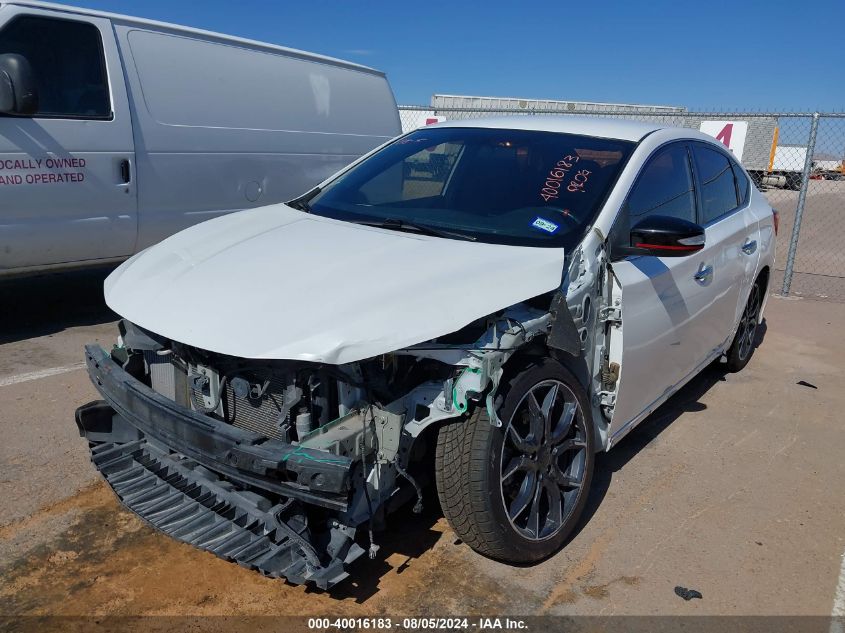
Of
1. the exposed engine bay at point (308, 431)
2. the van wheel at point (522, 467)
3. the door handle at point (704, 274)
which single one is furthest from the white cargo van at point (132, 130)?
the door handle at point (704, 274)

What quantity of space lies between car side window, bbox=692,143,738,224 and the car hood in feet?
5.75

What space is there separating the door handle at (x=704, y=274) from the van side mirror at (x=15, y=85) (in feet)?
15.0

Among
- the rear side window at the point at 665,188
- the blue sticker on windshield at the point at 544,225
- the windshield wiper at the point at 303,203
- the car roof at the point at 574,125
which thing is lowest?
the windshield wiper at the point at 303,203

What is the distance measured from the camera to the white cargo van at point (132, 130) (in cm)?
528

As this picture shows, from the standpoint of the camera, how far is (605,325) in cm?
311

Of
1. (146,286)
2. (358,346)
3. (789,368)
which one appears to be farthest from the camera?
(789,368)

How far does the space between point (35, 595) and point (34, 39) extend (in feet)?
14.4

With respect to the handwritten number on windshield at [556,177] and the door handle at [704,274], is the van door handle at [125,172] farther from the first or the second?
the door handle at [704,274]

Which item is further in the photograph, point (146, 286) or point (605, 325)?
point (605, 325)

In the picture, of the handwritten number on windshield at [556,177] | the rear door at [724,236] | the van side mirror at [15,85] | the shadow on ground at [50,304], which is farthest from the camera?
the shadow on ground at [50,304]

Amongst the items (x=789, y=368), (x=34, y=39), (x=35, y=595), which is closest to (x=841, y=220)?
(x=789, y=368)

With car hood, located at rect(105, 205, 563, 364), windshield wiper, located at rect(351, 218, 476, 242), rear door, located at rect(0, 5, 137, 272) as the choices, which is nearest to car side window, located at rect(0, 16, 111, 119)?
rear door, located at rect(0, 5, 137, 272)

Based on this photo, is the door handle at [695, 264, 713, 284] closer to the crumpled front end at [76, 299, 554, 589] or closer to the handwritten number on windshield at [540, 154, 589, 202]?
the handwritten number on windshield at [540, 154, 589, 202]

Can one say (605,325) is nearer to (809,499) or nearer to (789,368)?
(809,499)
